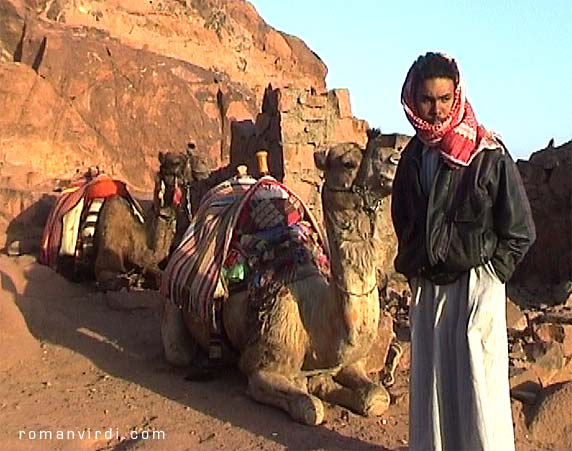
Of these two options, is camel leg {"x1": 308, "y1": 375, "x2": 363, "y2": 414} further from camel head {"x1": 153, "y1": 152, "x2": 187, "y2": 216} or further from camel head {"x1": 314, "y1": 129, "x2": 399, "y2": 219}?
camel head {"x1": 153, "y1": 152, "x2": 187, "y2": 216}

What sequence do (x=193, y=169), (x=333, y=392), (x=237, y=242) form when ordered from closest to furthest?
(x=333, y=392) < (x=237, y=242) < (x=193, y=169)

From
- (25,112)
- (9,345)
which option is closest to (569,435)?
(9,345)

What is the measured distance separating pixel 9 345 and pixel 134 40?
28.4 meters

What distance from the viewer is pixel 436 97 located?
11.6 feet

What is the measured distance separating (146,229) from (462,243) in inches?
242

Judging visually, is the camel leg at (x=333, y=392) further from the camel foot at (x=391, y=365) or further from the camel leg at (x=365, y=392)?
the camel foot at (x=391, y=365)

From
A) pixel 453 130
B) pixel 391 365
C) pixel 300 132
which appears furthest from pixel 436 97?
pixel 300 132

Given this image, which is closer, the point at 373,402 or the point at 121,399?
the point at 373,402

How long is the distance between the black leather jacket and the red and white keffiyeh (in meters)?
0.05

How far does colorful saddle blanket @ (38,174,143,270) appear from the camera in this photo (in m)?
9.98

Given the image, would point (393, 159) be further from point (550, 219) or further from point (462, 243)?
point (550, 219)

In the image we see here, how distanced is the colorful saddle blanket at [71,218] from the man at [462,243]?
659 cm

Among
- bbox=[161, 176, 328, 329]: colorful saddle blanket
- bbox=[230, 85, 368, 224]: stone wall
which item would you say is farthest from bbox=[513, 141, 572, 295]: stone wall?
bbox=[161, 176, 328, 329]: colorful saddle blanket

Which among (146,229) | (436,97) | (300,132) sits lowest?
(146,229)
